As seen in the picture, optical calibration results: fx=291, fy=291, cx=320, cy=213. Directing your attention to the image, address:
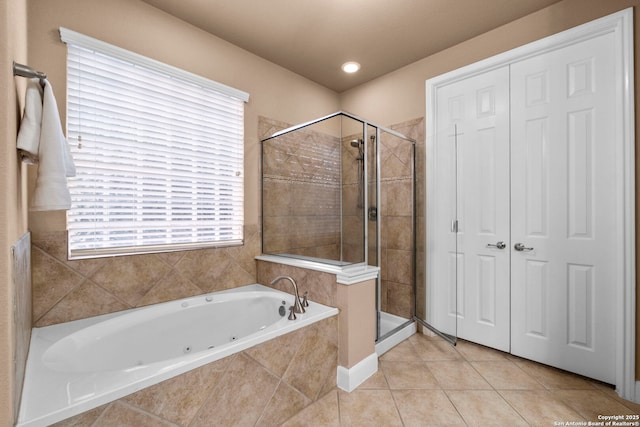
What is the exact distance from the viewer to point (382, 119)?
303 cm

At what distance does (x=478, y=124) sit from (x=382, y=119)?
0.93 m

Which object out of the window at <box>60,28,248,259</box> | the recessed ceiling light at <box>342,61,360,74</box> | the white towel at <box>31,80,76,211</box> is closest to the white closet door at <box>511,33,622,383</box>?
the recessed ceiling light at <box>342,61,360,74</box>

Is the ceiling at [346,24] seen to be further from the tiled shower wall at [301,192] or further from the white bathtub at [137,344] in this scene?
the white bathtub at [137,344]

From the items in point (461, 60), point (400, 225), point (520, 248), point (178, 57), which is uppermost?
point (461, 60)

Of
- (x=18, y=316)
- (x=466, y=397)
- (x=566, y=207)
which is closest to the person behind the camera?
(x=18, y=316)

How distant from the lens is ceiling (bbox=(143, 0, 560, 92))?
2.03m

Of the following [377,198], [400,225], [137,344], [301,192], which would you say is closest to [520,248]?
[400,225]

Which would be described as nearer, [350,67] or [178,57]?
[178,57]

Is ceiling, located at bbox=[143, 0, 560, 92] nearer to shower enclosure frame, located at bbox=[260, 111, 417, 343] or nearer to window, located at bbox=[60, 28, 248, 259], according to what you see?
window, located at bbox=[60, 28, 248, 259]

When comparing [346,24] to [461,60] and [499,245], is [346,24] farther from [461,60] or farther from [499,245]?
[499,245]

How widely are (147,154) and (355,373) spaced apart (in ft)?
6.70

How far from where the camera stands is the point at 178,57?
218cm

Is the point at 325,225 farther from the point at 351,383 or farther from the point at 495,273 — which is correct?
the point at 495,273

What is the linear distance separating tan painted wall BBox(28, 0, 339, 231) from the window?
8cm
